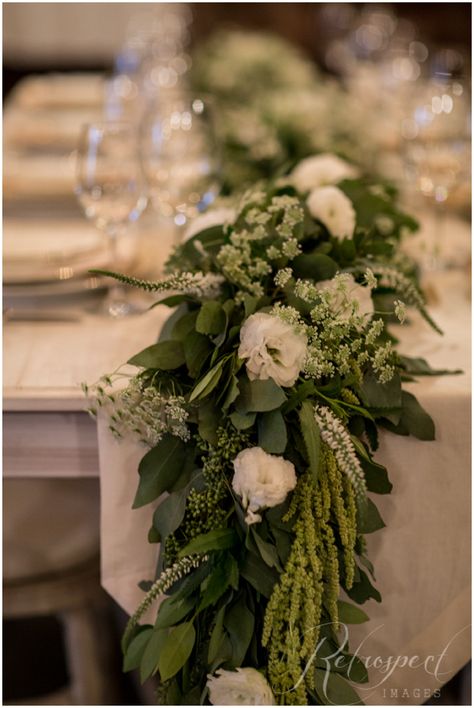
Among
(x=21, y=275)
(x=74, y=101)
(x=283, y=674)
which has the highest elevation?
(x=74, y=101)

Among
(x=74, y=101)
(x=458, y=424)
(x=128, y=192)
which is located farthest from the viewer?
(x=74, y=101)

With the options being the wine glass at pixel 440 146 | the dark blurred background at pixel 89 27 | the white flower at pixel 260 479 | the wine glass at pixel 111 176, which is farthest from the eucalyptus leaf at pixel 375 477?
the dark blurred background at pixel 89 27

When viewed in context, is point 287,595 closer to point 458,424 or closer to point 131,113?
point 458,424

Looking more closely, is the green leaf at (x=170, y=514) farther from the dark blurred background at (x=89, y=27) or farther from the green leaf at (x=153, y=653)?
the dark blurred background at (x=89, y=27)

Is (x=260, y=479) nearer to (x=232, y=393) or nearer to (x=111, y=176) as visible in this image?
(x=232, y=393)

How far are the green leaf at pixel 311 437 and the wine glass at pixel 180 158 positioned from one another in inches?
24.7

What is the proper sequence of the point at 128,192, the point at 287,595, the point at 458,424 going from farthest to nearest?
the point at 128,192 → the point at 458,424 → the point at 287,595

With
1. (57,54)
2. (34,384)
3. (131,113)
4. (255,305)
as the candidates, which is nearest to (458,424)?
(255,305)

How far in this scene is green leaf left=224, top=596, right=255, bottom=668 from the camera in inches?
33.8

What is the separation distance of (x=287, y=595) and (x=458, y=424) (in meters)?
0.32

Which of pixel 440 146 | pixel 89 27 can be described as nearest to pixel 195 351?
pixel 440 146

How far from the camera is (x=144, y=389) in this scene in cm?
89

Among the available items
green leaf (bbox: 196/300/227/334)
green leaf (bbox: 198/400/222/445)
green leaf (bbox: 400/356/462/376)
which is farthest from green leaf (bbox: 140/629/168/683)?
green leaf (bbox: 400/356/462/376)

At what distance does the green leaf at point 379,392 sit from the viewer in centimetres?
90
